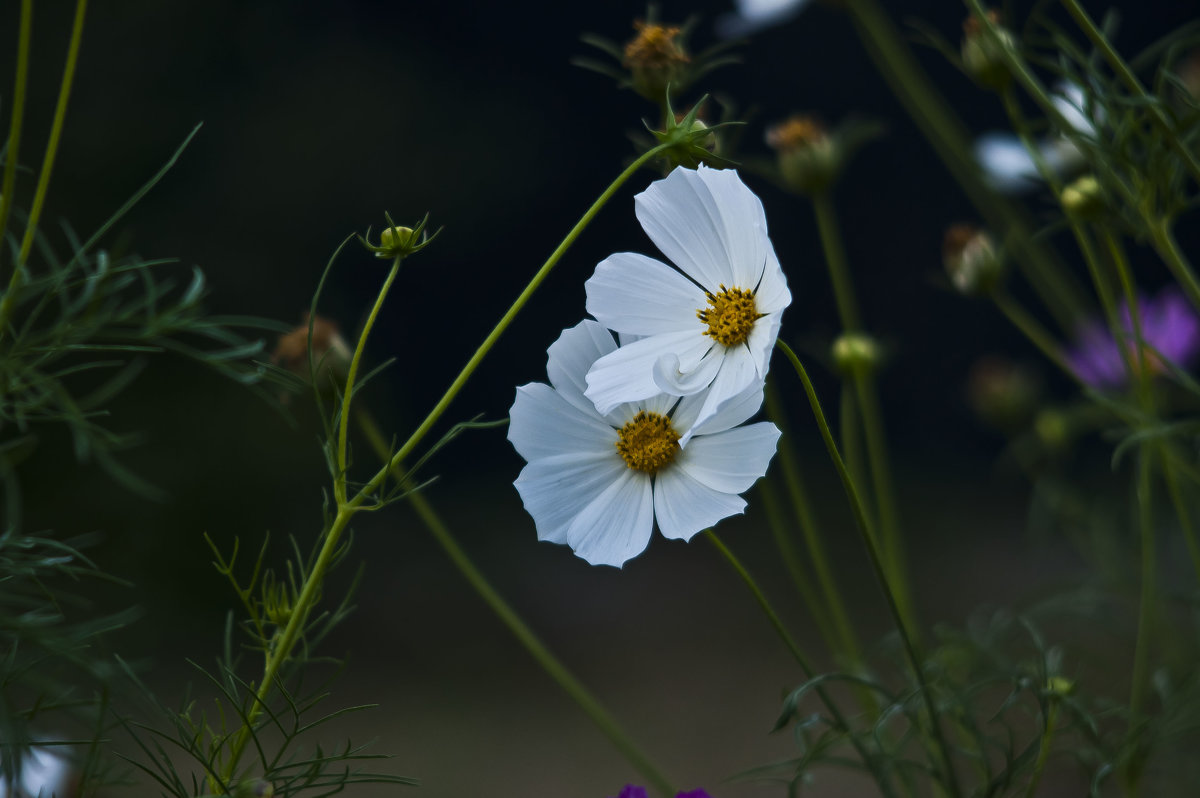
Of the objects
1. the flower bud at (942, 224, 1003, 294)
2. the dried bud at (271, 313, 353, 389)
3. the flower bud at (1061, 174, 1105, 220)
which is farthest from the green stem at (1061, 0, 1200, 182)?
the dried bud at (271, 313, 353, 389)

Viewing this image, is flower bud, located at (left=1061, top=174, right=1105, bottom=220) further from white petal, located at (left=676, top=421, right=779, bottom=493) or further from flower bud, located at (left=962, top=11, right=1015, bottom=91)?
white petal, located at (left=676, top=421, right=779, bottom=493)

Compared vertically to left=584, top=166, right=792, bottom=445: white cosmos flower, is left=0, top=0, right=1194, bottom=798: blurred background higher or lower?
higher

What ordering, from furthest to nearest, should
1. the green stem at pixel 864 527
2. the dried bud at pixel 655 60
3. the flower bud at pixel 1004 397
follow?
1. the flower bud at pixel 1004 397
2. the dried bud at pixel 655 60
3. the green stem at pixel 864 527

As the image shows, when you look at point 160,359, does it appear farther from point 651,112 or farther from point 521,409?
point 521,409

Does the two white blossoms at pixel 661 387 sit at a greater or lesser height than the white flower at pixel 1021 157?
lesser

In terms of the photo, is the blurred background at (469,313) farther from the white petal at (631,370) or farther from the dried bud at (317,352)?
the white petal at (631,370)

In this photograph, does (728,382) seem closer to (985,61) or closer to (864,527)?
(864,527)

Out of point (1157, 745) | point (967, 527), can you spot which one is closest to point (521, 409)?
point (1157, 745)

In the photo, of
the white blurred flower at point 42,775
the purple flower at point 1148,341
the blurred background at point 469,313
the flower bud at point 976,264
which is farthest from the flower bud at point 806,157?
the blurred background at point 469,313
